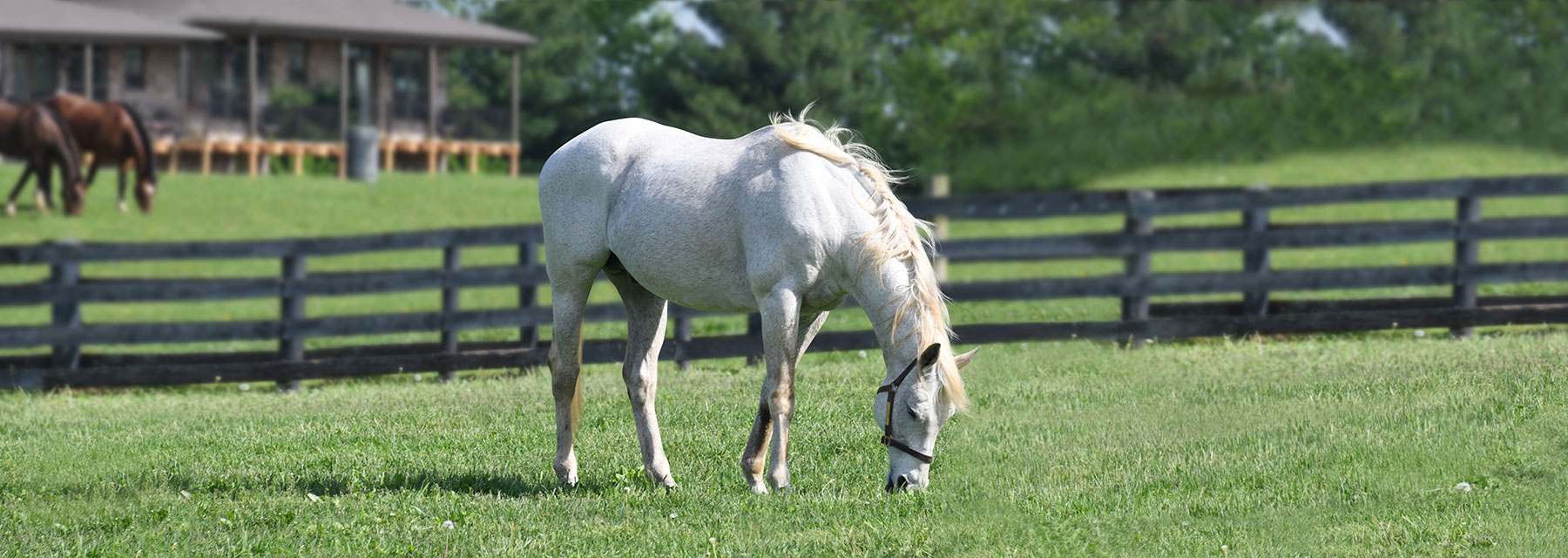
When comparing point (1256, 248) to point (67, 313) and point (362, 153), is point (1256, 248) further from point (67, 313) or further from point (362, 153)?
point (362, 153)

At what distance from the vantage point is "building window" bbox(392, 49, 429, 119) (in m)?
36.2

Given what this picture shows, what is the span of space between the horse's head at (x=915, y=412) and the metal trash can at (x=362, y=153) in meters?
27.4

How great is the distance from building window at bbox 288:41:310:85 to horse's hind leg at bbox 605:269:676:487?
32.2 m

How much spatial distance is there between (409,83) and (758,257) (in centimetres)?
3406

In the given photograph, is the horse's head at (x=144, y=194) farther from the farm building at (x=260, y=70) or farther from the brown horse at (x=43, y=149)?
the farm building at (x=260, y=70)

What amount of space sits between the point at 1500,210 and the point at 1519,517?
21.5 metres

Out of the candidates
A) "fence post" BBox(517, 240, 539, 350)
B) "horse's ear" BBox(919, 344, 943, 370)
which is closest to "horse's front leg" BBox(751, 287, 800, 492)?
"horse's ear" BBox(919, 344, 943, 370)

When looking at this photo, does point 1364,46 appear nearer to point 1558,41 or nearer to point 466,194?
point 1558,41

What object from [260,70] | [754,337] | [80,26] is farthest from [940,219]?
[260,70]

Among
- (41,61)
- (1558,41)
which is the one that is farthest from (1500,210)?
(41,61)

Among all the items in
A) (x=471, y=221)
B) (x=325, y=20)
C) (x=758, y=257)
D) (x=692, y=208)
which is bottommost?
(x=471, y=221)

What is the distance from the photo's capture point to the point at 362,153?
3117 cm

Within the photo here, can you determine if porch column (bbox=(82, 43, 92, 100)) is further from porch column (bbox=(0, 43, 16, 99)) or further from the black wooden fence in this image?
the black wooden fence

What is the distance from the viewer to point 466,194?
28422 mm
